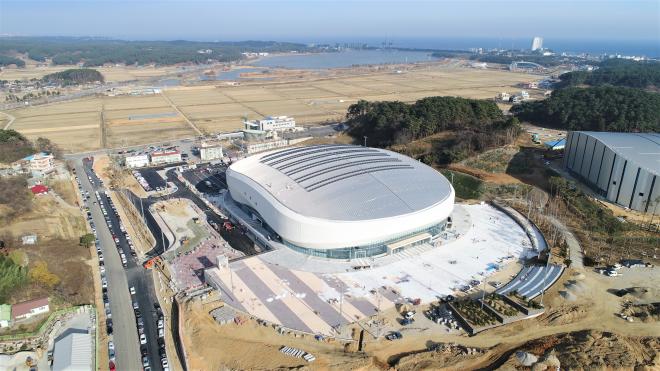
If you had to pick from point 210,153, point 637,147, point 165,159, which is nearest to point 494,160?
point 637,147

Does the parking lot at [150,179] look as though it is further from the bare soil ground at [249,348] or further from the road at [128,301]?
the bare soil ground at [249,348]

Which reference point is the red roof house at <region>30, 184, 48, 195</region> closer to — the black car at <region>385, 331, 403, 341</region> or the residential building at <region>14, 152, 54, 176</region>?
the residential building at <region>14, 152, 54, 176</region>

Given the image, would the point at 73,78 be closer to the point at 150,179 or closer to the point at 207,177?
the point at 150,179

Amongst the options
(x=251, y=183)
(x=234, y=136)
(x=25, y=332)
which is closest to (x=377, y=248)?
(x=251, y=183)

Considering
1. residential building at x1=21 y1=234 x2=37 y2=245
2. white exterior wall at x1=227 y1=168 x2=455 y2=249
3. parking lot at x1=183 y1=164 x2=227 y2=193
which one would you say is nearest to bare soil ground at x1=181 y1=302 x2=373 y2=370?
white exterior wall at x1=227 y1=168 x2=455 y2=249

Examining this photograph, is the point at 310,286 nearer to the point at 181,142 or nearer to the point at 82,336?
the point at 82,336

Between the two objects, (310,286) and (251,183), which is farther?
(251,183)

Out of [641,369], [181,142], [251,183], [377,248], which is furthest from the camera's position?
[181,142]
